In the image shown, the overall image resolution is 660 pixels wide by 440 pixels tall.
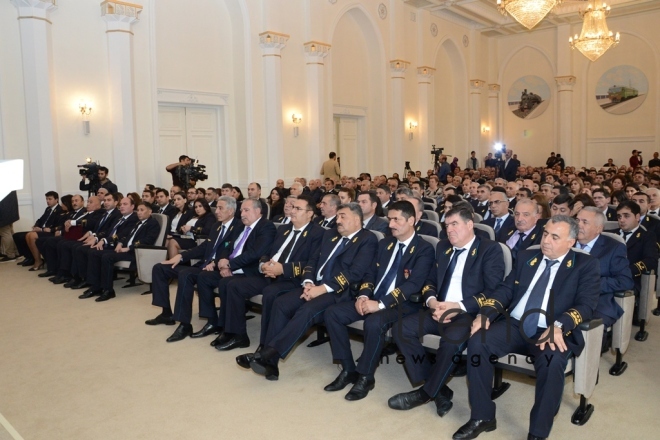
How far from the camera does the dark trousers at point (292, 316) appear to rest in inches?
151

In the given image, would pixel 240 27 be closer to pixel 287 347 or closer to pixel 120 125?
pixel 120 125

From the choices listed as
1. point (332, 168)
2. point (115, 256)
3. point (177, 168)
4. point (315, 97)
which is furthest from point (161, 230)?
point (315, 97)

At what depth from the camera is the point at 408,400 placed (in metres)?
3.37

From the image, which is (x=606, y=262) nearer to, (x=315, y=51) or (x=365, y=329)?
(x=365, y=329)

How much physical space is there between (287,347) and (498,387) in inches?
57.3

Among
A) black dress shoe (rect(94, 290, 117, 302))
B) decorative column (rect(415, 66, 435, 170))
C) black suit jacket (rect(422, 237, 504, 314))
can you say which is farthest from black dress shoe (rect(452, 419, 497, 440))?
decorative column (rect(415, 66, 435, 170))

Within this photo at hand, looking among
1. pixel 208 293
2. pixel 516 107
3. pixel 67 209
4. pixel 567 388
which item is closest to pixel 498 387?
pixel 567 388

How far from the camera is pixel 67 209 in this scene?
8.28m

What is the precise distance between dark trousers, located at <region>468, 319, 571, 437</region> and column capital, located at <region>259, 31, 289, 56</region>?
10.1 meters

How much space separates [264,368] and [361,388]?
2.26 feet

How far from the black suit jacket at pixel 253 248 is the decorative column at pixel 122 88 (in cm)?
569

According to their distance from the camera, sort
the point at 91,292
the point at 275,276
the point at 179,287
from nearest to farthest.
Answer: the point at 275,276 < the point at 179,287 < the point at 91,292

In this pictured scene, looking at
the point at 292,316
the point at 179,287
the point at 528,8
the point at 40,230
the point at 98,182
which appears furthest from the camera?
the point at 528,8

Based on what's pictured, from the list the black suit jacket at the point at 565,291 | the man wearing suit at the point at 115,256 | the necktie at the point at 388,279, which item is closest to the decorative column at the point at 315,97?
the man wearing suit at the point at 115,256
